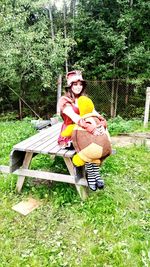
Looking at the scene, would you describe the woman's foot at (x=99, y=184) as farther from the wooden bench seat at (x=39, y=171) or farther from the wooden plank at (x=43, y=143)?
the wooden plank at (x=43, y=143)

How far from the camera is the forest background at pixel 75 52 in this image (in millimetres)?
6930

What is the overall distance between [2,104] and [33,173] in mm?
6538

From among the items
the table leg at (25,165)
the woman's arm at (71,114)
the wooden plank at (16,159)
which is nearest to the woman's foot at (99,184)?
the woman's arm at (71,114)

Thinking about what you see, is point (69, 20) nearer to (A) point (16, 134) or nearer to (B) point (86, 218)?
(A) point (16, 134)

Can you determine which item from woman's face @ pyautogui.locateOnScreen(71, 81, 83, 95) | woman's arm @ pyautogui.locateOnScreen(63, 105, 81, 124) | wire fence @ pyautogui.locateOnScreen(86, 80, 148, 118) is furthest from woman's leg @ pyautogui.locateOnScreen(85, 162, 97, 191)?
wire fence @ pyautogui.locateOnScreen(86, 80, 148, 118)

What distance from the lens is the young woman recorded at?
2.68 m

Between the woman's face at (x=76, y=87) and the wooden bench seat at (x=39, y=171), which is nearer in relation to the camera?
the wooden bench seat at (x=39, y=171)

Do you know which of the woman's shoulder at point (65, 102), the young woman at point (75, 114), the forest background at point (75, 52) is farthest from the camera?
the forest background at point (75, 52)

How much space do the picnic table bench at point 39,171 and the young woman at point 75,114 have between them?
9cm

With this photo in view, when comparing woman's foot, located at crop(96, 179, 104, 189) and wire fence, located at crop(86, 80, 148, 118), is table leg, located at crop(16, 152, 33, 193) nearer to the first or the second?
woman's foot, located at crop(96, 179, 104, 189)

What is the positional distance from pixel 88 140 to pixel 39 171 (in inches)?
26.1

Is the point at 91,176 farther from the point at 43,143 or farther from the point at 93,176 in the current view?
the point at 43,143

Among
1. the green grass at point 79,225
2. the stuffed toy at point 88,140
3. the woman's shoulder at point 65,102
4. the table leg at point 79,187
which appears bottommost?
the green grass at point 79,225

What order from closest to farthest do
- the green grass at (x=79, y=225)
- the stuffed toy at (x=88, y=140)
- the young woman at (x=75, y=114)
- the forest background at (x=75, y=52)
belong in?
the green grass at (x=79, y=225), the stuffed toy at (x=88, y=140), the young woman at (x=75, y=114), the forest background at (x=75, y=52)
